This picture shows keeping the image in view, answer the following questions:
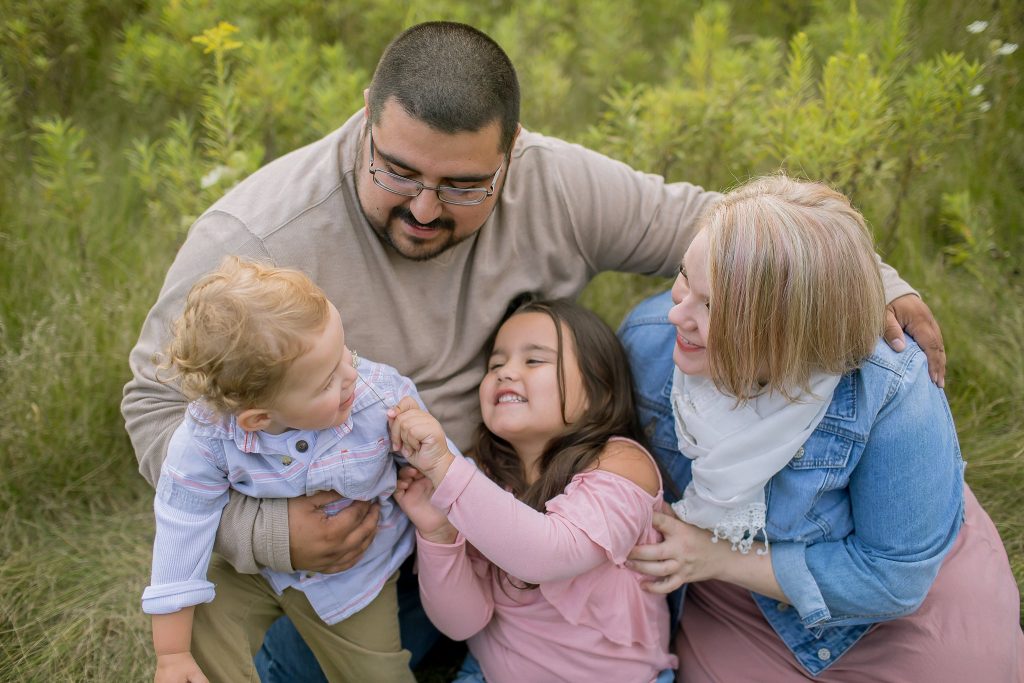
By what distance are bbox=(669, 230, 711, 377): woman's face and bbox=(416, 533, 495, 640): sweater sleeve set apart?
728mm

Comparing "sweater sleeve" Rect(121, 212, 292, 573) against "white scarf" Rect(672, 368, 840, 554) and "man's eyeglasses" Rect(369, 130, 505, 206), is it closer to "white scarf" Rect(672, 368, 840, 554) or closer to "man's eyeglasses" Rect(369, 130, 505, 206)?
"man's eyeglasses" Rect(369, 130, 505, 206)

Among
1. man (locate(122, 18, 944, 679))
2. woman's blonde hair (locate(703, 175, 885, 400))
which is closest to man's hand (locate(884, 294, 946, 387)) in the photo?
man (locate(122, 18, 944, 679))

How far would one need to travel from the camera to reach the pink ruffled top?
204cm

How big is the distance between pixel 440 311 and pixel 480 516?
0.66 m

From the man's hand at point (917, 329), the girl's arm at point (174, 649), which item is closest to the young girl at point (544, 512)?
the girl's arm at point (174, 649)

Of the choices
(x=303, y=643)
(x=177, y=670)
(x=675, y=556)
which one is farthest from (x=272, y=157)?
(x=675, y=556)

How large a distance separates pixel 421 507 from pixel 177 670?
2.19 feet

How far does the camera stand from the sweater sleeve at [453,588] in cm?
221

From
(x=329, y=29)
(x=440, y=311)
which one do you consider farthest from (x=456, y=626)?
(x=329, y=29)

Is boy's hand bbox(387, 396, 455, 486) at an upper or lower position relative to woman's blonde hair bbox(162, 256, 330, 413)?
lower

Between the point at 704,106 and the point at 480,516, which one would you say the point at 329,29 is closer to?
the point at 704,106

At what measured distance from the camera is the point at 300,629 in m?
2.42

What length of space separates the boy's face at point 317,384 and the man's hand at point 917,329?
4.23 feet

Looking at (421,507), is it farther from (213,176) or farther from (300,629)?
(213,176)
